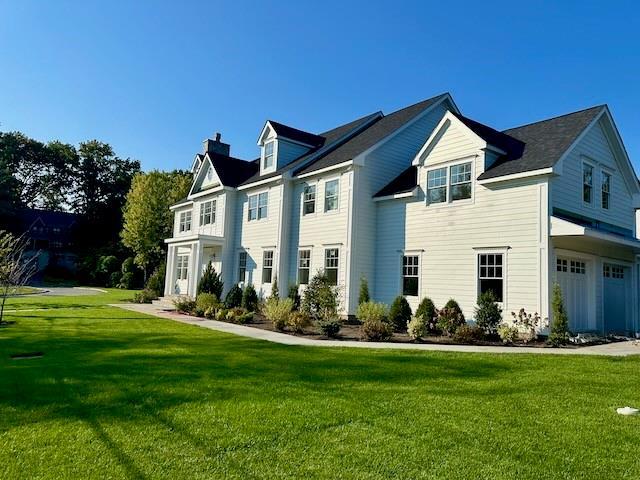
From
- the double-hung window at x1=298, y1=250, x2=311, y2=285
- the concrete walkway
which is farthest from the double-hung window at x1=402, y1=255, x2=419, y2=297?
the concrete walkway

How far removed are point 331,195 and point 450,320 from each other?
7924mm

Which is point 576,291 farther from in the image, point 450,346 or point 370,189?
point 370,189

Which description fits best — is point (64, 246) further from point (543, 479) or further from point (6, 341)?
point (543, 479)

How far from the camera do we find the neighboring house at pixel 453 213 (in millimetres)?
14203

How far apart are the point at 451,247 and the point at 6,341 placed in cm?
1364

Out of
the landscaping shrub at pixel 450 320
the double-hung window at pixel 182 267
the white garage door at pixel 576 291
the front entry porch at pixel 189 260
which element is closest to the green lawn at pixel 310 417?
the landscaping shrub at pixel 450 320

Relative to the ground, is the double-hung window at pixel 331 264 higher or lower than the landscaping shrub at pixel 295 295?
higher

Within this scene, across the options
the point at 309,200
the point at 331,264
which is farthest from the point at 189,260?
the point at 331,264

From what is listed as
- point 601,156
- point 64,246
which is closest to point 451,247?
point 601,156

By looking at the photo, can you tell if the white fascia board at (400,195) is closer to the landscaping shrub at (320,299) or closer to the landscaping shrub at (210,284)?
the landscaping shrub at (320,299)

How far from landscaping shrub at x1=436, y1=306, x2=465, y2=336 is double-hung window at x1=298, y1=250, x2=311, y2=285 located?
24.4 feet

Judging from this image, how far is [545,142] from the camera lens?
15.5 metres

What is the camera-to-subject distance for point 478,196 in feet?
50.6

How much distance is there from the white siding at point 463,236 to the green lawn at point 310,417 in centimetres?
463
